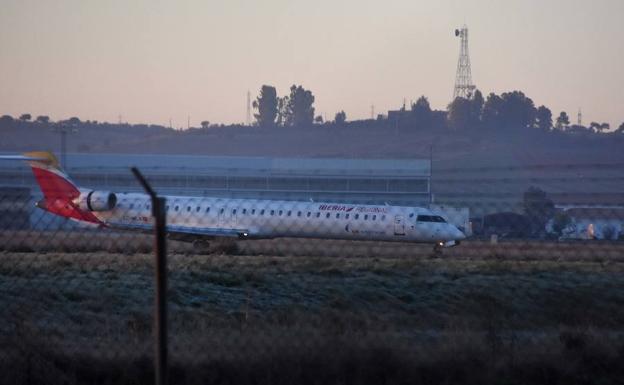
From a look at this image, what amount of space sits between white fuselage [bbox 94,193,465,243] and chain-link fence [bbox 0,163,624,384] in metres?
8.73

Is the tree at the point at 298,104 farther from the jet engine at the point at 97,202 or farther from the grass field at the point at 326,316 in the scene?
the grass field at the point at 326,316

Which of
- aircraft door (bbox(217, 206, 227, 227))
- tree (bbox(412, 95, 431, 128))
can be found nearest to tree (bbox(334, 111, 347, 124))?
tree (bbox(412, 95, 431, 128))

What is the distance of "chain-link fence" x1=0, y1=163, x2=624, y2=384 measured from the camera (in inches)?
328

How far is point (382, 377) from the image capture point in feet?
27.3

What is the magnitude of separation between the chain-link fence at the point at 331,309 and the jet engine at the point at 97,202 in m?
5.80

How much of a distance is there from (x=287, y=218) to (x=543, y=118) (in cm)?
6214

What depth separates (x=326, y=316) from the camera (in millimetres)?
9609

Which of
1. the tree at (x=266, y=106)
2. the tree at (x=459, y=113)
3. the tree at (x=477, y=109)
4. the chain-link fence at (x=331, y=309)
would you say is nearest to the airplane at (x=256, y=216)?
the chain-link fence at (x=331, y=309)

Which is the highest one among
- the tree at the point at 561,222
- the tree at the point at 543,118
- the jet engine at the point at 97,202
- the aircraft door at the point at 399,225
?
the tree at the point at 543,118

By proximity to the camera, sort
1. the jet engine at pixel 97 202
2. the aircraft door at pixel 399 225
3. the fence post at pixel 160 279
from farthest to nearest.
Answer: the aircraft door at pixel 399 225
the jet engine at pixel 97 202
the fence post at pixel 160 279

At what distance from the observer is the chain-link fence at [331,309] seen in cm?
832

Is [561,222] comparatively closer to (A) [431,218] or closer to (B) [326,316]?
(B) [326,316]

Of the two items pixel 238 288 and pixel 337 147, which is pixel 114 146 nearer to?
pixel 337 147

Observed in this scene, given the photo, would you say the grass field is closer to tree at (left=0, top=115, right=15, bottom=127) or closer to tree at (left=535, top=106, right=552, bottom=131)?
tree at (left=535, top=106, right=552, bottom=131)
